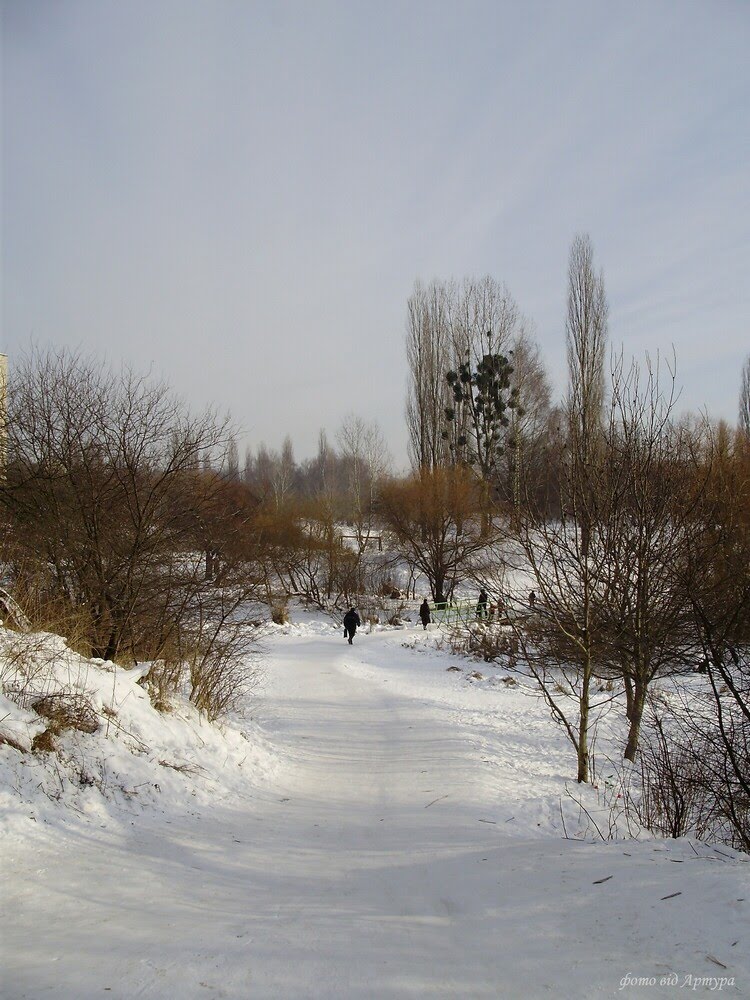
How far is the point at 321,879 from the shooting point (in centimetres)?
486

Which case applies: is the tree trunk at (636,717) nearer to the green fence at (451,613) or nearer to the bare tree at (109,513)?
the bare tree at (109,513)

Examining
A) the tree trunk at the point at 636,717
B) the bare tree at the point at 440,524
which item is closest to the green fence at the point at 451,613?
the bare tree at the point at 440,524

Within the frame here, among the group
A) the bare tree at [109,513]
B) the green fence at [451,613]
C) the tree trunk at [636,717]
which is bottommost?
the green fence at [451,613]

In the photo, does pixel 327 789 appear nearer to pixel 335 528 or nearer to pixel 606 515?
pixel 606 515

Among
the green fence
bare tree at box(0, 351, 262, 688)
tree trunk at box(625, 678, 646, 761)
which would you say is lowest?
the green fence

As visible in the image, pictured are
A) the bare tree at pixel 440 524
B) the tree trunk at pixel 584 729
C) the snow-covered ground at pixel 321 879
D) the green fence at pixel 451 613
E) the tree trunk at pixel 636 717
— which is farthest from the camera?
the bare tree at pixel 440 524

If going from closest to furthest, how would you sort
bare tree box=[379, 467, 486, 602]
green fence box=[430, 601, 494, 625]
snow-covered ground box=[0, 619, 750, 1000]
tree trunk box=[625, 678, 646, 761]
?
snow-covered ground box=[0, 619, 750, 1000], tree trunk box=[625, 678, 646, 761], green fence box=[430, 601, 494, 625], bare tree box=[379, 467, 486, 602]

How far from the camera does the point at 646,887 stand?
402 centimetres

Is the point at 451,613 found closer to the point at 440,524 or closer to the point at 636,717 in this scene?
the point at 440,524

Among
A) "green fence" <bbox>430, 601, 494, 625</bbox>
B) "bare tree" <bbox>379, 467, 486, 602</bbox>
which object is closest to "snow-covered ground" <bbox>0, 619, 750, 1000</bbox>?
"green fence" <bbox>430, 601, 494, 625</bbox>

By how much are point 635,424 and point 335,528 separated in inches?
1190

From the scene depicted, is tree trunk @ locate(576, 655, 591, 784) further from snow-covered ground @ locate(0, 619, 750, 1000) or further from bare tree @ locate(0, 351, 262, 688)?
bare tree @ locate(0, 351, 262, 688)

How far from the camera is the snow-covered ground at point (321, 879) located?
326 cm

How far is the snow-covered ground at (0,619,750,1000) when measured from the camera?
3264 millimetres
